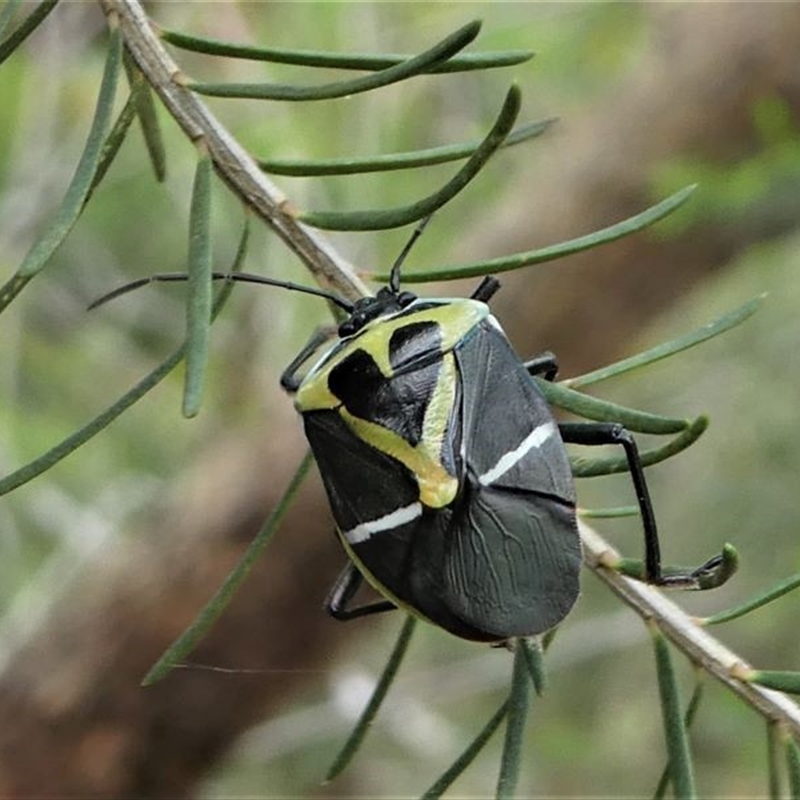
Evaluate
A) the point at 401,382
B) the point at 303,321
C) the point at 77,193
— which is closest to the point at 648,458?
the point at 401,382

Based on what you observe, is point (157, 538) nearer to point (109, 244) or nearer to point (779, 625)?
point (109, 244)

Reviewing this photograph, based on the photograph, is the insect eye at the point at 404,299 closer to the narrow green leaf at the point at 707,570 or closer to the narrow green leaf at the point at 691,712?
the narrow green leaf at the point at 707,570

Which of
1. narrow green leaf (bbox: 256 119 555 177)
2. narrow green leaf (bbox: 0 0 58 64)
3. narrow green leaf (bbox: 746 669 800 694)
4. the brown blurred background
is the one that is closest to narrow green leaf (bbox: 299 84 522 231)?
narrow green leaf (bbox: 256 119 555 177)

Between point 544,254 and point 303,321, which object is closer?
point 544,254

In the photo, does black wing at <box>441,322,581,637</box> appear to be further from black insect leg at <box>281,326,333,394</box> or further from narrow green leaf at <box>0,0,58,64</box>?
narrow green leaf at <box>0,0,58,64</box>

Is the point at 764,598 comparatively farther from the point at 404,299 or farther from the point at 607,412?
the point at 404,299

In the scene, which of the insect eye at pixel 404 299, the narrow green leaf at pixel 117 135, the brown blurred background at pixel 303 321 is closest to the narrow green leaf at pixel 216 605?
the insect eye at pixel 404 299

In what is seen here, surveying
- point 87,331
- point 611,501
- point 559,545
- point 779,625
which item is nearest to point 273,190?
point 559,545
